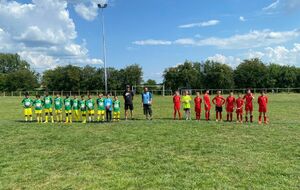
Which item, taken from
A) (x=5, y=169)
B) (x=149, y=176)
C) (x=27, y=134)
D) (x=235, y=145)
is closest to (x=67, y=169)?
(x=5, y=169)

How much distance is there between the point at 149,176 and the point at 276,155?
4.20 m

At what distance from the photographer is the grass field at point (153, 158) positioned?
26.0ft

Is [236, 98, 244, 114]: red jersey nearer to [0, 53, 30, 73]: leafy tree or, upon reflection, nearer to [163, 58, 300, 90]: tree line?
[163, 58, 300, 90]: tree line

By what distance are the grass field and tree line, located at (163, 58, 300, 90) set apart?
70372mm

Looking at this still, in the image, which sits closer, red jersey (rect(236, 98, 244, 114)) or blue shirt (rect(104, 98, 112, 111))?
red jersey (rect(236, 98, 244, 114))

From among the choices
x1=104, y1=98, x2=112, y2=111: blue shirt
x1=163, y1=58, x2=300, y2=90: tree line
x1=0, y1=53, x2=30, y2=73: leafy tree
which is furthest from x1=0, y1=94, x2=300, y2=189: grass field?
x1=0, y1=53, x2=30, y2=73: leafy tree

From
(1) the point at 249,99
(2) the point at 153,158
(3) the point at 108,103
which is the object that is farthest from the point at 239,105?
(2) the point at 153,158

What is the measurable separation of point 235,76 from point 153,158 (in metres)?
79.1

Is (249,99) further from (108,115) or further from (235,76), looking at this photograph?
(235,76)

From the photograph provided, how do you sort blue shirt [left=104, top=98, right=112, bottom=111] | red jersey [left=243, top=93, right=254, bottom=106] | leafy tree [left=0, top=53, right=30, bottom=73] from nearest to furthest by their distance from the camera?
red jersey [left=243, top=93, right=254, bottom=106], blue shirt [left=104, top=98, right=112, bottom=111], leafy tree [left=0, top=53, right=30, bottom=73]

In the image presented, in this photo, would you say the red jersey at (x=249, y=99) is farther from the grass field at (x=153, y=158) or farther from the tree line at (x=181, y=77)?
the tree line at (x=181, y=77)

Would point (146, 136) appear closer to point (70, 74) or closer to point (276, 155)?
point (276, 155)

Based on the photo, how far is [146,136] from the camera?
538 inches

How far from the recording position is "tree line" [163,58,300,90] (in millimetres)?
83375
